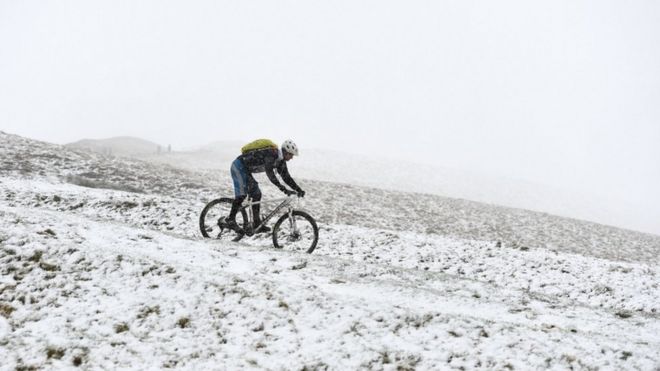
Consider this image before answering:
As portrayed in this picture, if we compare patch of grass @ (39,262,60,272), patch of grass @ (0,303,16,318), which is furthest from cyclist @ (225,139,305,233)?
patch of grass @ (0,303,16,318)

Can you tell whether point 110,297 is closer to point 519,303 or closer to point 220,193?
point 519,303

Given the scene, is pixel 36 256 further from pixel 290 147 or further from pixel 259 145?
pixel 290 147

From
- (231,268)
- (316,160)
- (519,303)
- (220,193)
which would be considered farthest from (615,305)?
(316,160)

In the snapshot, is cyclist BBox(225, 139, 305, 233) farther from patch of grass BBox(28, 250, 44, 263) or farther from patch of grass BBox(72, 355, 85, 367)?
patch of grass BBox(72, 355, 85, 367)

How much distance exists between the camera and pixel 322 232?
→ 15.2 m

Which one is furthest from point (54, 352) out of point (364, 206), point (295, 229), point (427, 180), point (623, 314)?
point (427, 180)

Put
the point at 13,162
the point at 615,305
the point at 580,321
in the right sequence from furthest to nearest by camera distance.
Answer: the point at 13,162
the point at 615,305
the point at 580,321

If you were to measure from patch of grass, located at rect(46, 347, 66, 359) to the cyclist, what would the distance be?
529cm

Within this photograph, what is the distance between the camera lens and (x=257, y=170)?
35.1 ft

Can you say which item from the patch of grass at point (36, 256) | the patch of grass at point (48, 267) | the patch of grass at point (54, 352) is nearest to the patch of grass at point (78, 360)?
the patch of grass at point (54, 352)

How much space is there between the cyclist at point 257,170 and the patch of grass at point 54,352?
208 inches

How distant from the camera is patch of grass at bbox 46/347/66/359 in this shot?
5.59 metres

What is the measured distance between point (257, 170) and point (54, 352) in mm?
5891

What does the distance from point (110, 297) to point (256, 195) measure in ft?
15.5
